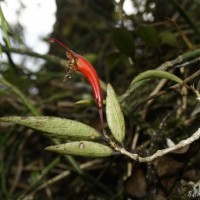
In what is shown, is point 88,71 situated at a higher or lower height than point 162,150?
higher

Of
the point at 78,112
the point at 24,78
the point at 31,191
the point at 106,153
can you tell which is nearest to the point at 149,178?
the point at 106,153

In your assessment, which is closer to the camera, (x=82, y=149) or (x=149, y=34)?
(x=82, y=149)

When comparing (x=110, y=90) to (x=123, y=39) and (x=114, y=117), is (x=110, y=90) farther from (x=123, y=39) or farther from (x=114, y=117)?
(x=123, y=39)

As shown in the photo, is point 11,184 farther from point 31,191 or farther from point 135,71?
point 135,71

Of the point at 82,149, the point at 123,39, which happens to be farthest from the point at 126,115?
the point at 82,149

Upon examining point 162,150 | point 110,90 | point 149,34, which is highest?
point 149,34

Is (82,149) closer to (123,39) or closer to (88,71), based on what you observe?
(88,71)

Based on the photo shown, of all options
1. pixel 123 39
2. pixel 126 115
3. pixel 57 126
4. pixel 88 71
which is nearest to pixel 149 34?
pixel 123 39
